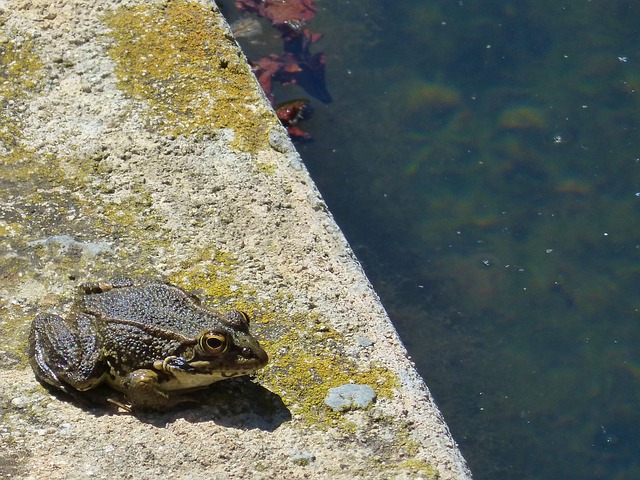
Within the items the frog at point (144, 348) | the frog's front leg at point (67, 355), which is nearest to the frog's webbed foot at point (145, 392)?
the frog at point (144, 348)

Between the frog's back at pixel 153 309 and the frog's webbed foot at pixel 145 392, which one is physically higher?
the frog's back at pixel 153 309

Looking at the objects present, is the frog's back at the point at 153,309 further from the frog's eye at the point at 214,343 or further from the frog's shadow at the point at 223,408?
the frog's shadow at the point at 223,408

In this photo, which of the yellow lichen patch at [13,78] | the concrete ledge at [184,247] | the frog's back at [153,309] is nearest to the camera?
the concrete ledge at [184,247]

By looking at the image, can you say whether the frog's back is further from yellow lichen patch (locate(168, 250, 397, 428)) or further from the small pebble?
the small pebble

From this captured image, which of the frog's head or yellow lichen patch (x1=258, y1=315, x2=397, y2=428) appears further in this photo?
yellow lichen patch (x1=258, y1=315, x2=397, y2=428)

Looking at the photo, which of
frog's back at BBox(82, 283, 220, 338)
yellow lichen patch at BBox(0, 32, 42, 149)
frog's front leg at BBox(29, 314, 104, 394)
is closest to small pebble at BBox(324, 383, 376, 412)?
frog's back at BBox(82, 283, 220, 338)

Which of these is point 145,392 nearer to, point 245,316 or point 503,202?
point 245,316

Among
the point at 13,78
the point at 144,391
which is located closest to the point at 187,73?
the point at 13,78
